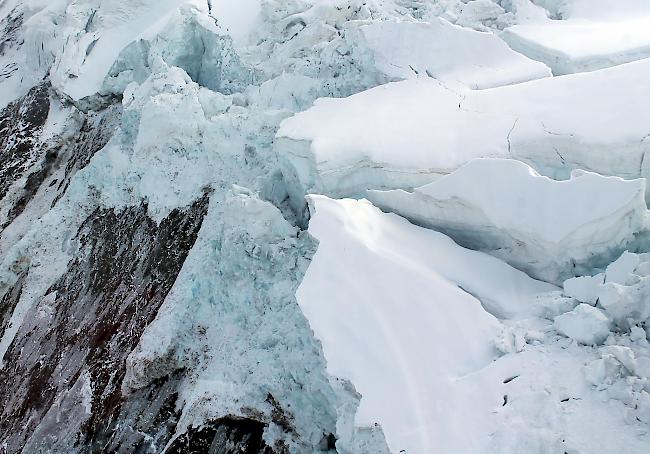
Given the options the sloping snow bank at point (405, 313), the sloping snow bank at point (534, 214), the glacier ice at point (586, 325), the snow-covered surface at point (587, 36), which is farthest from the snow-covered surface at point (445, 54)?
the glacier ice at point (586, 325)

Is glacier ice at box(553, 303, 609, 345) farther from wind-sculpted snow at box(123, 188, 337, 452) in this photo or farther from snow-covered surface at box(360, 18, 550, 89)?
snow-covered surface at box(360, 18, 550, 89)

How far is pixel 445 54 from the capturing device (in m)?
7.05

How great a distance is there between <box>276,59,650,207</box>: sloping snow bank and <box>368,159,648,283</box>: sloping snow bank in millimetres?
549

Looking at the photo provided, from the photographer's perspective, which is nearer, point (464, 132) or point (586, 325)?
point (586, 325)

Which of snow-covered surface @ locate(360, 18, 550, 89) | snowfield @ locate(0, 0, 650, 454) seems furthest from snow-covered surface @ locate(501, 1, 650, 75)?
snow-covered surface @ locate(360, 18, 550, 89)

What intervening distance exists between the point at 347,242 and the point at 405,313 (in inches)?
36.0

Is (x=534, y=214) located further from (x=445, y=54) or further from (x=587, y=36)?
(x=587, y=36)

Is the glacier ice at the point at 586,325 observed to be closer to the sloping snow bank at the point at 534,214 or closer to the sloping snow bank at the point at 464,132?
the sloping snow bank at the point at 534,214

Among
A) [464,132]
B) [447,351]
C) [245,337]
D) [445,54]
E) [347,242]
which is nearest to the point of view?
[447,351]

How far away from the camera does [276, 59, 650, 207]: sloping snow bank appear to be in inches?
192

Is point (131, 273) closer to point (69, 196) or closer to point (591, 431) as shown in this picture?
point (69, 196)


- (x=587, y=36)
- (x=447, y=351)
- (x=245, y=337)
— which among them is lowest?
(x=245, y=337)

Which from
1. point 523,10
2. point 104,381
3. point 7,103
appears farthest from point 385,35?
point 7,103

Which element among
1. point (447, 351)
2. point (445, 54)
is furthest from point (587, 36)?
point (447, 351)
